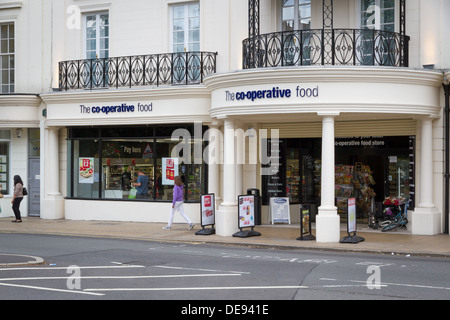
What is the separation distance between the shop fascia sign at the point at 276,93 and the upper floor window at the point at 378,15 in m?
3.58

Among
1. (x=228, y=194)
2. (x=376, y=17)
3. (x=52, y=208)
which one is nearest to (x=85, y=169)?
(x=52, y=208)

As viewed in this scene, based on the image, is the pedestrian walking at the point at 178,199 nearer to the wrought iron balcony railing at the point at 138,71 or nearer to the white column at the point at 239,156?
the white column at the point at 239,156

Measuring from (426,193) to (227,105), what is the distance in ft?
20.1

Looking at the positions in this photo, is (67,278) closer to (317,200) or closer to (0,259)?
(0,259)

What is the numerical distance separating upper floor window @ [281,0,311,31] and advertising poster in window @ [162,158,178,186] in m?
5.87

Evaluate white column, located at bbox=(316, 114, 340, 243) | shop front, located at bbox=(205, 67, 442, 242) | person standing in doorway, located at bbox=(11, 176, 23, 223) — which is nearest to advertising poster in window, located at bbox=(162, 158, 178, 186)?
shop front, located at bbox=(205, 67, 442, 242)

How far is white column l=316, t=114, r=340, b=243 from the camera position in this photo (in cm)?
1680

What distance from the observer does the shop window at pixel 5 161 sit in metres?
24.5

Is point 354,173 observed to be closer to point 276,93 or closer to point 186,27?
point 276,93

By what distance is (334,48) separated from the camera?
1719 centimetres

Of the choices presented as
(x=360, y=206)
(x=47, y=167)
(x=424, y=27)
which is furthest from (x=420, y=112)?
(x=47, y=167)

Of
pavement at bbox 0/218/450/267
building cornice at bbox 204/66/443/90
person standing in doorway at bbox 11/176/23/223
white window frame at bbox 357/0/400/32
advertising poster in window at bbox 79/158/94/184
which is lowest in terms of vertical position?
pavement at bbox 0/218/450/267

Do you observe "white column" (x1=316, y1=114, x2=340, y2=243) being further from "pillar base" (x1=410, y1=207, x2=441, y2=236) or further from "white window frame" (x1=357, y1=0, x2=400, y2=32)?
"white window frame" (x1=357, y1=0, x2=400, y2=32)
